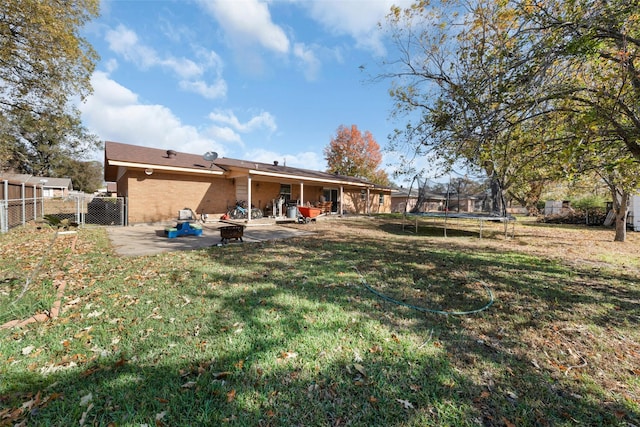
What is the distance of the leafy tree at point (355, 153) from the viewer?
115 feet

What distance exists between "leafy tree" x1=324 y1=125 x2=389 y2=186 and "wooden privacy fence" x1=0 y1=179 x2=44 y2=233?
2925 centimetres

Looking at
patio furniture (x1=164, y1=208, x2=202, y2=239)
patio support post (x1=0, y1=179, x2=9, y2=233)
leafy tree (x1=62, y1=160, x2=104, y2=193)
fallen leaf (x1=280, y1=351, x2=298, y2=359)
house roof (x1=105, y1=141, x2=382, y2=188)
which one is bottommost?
fallen leaf (x1=280, y1=351, x2=298, y2=359)

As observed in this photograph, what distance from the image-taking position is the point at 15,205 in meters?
9.84

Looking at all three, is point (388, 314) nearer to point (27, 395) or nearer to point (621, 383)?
point (621, 383)

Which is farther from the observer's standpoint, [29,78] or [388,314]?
[29,78]

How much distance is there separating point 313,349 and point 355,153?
34333mm

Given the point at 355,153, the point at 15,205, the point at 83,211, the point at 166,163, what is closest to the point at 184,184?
the point at 166,163

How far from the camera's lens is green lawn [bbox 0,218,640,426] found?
74.9 inches

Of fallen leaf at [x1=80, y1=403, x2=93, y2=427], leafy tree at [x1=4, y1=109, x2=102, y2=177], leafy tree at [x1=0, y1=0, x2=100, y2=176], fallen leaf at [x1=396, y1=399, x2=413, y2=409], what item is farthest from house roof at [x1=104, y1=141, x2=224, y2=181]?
leafy tree at [x1=4, y1=109, x2=102, y2=177]

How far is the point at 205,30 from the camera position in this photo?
10.0 meters

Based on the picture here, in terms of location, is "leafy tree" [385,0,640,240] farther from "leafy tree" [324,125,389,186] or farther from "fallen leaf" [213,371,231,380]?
"leafy tree" [324,125,389,186]

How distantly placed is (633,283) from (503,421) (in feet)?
18.3

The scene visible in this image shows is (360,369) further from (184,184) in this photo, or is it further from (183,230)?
(184,184)

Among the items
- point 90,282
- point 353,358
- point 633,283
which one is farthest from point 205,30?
point 633,283
